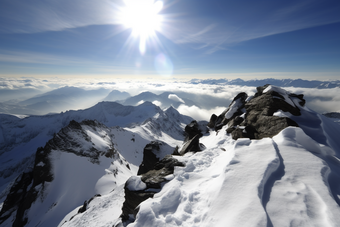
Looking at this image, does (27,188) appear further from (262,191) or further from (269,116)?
(269,116)

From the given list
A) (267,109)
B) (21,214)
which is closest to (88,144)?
(21,214)

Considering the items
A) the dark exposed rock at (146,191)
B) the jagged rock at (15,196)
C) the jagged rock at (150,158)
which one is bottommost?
the jagged rock at (15,196)

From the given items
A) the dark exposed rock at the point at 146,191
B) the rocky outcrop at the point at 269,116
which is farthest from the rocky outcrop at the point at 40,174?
the rocky outcrop at the point at 269,116

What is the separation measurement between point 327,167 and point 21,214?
63341 millimetres

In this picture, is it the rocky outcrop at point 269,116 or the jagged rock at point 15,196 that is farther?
the jagged rock at point 15,196

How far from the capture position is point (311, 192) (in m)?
6.36

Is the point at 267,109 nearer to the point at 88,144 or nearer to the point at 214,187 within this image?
the point at 214,187

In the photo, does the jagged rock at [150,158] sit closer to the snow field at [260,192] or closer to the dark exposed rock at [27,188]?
the snow field at [260,192]

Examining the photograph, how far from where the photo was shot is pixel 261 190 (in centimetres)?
673

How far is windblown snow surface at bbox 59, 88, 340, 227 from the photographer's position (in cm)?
566

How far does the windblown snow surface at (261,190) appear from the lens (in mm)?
5660

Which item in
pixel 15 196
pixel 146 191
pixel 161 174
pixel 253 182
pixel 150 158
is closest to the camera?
pixel 253 182

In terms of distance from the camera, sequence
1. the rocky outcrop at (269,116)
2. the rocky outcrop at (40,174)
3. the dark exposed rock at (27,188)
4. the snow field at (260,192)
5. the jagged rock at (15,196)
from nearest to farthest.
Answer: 1. the snow field at (260,192)
2. the rocky outcrop at (269,116)
3. the dark exposed rock at (27,188)
4. the rocky outcrop at (40,174)
5. the jagged rock at (15,196)

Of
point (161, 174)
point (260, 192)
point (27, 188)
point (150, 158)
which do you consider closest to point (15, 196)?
point (27, 188)
